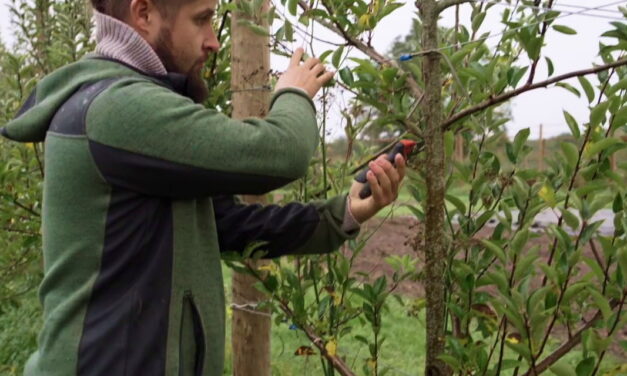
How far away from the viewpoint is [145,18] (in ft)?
4.84

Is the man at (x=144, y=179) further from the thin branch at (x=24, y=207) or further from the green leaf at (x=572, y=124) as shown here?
the thin branch at (x=24, y=207)

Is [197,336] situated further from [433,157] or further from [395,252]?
[395,252]

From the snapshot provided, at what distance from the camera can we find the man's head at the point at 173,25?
1.46 m

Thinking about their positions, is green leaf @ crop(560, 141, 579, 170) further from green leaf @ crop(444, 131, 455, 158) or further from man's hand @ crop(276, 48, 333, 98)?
man's hand @ crop(276, 48, 333, 98)

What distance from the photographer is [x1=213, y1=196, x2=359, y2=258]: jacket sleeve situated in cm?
178

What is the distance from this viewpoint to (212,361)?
1.56m

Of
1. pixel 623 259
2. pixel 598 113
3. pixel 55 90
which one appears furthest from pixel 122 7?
pixel 623 259

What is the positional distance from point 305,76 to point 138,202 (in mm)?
463

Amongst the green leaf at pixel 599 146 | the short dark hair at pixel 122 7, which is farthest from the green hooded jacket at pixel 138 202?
the green leaf at pixel 599 146

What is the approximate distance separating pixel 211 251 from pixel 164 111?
1.24ft

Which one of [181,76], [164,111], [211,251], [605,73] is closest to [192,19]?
[181,76]

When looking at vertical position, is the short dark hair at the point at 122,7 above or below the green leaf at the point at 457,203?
above

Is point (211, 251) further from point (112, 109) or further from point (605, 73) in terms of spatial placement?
point (605, 73)

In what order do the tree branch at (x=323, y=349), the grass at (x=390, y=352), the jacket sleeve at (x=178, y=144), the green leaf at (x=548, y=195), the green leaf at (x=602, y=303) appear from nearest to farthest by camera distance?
the jacket sleeve at (x=178, y=144) → the green leaf at (x=602, y=303) → the green leaf at (x=548, y=195) → the tree branch at (x=323, y=349) → the grass at (x=390, y=352)
